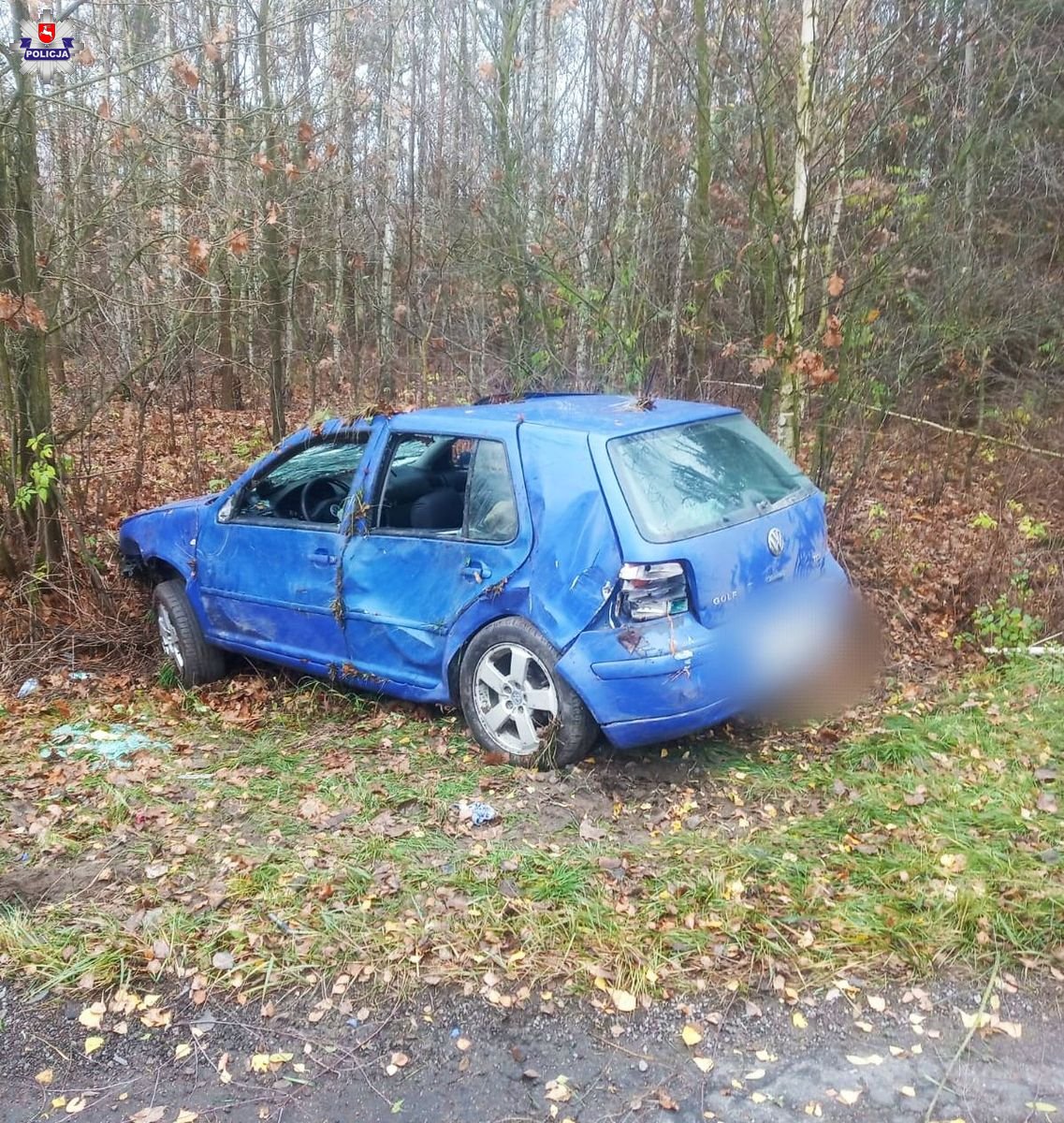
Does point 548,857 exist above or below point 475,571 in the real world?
below

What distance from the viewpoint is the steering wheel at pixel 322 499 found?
5375 millimetres

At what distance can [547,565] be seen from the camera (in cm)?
427

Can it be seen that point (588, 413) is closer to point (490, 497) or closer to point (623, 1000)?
point (490, 497)

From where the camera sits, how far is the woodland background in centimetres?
673

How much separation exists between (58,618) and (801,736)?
5.16m

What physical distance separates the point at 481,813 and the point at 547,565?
1117 mm

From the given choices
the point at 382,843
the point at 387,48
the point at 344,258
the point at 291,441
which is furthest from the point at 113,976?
the point at 387,48

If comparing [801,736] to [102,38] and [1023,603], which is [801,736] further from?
[102,38]

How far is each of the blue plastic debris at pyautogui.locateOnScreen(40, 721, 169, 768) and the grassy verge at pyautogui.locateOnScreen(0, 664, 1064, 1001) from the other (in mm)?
84

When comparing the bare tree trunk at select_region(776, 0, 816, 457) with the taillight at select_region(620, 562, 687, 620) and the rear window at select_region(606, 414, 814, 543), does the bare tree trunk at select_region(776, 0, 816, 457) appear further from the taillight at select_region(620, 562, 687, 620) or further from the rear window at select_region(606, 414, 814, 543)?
the taillight at select_region(620, 562, 687, 620)

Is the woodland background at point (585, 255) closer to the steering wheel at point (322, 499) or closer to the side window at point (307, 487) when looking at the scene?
the side window at point (307, 487)

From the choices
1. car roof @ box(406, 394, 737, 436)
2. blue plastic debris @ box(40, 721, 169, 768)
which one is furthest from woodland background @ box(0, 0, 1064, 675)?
Answer: car roof @ box(406, 394, 737, 436)

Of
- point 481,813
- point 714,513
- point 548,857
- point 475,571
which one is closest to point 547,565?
point 475,571

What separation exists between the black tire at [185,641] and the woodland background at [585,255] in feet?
2.41
